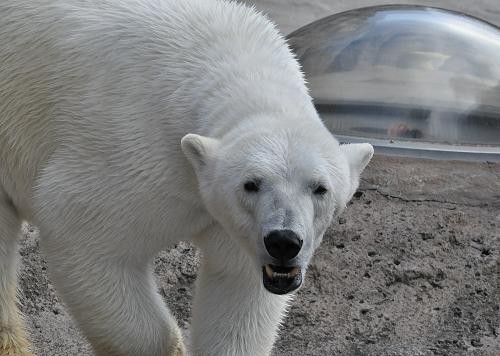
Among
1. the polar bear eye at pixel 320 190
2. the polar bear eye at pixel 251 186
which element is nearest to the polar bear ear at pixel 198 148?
the polar bear eye at pixel 251 186

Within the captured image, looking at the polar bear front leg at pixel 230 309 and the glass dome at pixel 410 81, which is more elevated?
the polar bear front leg at pixel 230 309

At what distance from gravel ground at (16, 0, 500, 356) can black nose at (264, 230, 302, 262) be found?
5.01ft

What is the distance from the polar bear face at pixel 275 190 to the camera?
283cm

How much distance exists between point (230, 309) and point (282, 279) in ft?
1.89

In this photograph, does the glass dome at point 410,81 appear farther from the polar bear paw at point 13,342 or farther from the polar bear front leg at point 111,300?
the polar bear front leg at point 111,300

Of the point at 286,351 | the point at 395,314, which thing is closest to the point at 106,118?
the point at 286,351

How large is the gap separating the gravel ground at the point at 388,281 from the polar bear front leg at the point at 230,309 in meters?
0.77

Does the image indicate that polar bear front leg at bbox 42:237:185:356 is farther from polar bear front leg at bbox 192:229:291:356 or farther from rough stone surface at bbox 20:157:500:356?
rough stone surface at bbox 20:157:500:356

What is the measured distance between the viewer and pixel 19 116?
3.53 metres

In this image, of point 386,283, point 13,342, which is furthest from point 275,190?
point 386,283

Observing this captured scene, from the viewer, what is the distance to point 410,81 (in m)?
6.06

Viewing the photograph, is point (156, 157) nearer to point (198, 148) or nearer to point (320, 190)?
point (198, 148)

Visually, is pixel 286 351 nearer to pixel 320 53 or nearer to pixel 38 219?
pixel 38 219

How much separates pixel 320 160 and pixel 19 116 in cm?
116
